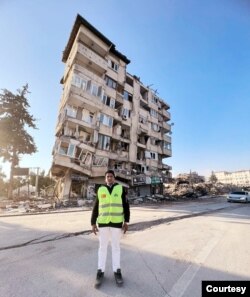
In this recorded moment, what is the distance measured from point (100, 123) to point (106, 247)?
25851 mm

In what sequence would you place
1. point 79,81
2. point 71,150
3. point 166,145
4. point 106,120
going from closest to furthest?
point 71,150, point 79,81, point 106,120, point 166,145

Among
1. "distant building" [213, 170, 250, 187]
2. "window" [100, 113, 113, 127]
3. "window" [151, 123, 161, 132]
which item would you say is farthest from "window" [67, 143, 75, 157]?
"distant building" [213, 170, 250, 187]

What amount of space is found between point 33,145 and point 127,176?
14.4 meters

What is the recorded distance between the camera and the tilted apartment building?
83.9 ft

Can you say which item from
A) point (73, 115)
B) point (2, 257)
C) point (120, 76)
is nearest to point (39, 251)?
point (2, 257)

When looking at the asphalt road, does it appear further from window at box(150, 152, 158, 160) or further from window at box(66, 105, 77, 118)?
window at box(150, 152, 158, 160)

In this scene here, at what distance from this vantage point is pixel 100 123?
29062 millimetres

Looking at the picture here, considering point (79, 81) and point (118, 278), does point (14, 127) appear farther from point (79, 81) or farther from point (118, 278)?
point (118, 278)

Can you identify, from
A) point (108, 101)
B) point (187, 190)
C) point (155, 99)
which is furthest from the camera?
point (155, 99)

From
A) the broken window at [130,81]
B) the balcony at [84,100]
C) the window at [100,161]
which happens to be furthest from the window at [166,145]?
the balcony at [84,100]

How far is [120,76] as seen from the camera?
34.7 m

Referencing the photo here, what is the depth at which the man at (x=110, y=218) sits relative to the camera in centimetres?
378

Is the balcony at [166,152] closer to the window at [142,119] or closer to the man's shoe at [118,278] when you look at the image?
the window at [142,119]

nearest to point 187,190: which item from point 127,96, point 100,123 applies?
point 127,96
